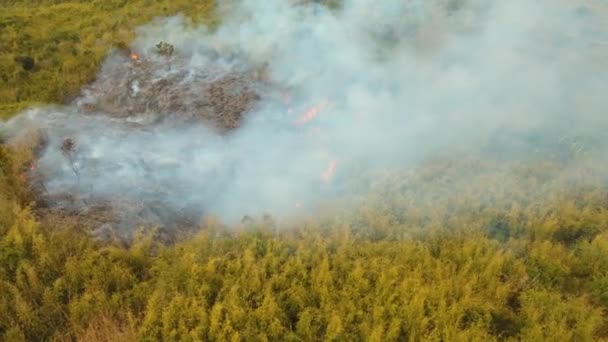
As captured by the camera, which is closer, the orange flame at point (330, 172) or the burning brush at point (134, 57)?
the orange flame at point (330, 172)

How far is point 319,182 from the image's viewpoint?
10781mm

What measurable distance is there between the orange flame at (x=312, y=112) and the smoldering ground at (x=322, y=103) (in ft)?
0.20

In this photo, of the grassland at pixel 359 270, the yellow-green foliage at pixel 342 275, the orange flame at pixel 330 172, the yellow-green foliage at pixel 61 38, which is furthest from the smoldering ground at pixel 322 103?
the yellow-green foliage at pixel 342 275

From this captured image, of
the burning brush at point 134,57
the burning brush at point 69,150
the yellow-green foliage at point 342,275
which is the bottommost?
the yellow-green foliage at point 342,275

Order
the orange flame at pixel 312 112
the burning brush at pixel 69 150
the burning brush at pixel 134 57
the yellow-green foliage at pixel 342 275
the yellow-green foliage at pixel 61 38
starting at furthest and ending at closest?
the burning brush at pixel 134 57, the yellow-green foliage at pixel 61 38, the orange flame at pixel 312 112, the burning brush at pixel 69 150, the yellow-green foliage at pixel 342 275

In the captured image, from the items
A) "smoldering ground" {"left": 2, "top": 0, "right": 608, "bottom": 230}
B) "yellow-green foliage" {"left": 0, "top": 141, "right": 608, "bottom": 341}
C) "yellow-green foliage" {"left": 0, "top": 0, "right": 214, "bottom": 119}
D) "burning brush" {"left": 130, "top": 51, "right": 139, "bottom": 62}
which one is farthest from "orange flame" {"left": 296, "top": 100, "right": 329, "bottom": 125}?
"yellow-green foliage" {"left": 0, "top": 0, "right": 214, "bottom": 119}

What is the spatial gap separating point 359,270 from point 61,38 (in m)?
16.2

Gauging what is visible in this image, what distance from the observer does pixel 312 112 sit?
43.2 feet

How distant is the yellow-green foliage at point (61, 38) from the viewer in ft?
50.8

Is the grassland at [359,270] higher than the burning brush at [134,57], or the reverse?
the burning brush at [134,57]

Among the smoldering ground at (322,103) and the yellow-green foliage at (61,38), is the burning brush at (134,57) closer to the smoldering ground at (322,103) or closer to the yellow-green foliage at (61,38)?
the smoldering ground at (322,103)

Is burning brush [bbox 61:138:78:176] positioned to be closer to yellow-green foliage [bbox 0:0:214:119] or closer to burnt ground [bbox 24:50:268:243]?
burnt ground [bbox 24:50:268:243]

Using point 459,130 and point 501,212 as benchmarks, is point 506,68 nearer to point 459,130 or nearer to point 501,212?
point 459,130

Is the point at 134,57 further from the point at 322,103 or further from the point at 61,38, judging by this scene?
the point at 322,103
